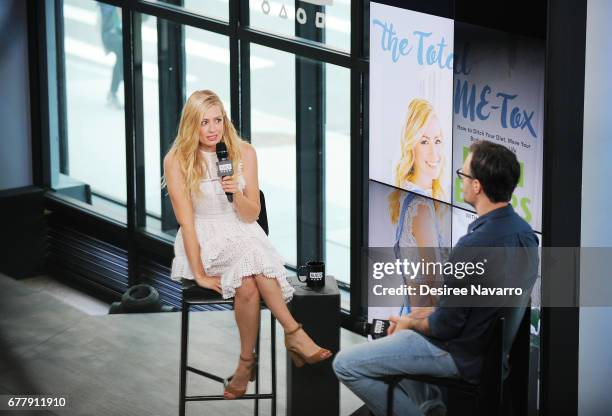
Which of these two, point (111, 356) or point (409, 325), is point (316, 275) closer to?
point (409, 325)

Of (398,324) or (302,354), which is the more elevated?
(398,324)

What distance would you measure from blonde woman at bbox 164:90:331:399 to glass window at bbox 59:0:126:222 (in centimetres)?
359

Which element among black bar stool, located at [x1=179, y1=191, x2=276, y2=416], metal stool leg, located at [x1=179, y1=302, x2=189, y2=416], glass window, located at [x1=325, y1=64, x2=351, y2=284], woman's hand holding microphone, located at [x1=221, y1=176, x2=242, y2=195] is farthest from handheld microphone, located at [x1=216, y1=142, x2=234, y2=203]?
glass window, located at [x1=325, y1=64, x2=351, y2=284]

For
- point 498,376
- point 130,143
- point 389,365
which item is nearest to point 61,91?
point 130,143

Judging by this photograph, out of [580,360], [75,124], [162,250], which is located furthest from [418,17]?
[75,124]

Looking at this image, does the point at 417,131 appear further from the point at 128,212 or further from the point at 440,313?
the point at 128,212

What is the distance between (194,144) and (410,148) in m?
1.35

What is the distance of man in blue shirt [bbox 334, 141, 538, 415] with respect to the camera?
483 cm

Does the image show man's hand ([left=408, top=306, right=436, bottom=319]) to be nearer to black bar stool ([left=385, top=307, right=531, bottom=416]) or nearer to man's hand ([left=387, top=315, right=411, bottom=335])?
man's hand ([left=387, top=315, right=411, bottom=335])

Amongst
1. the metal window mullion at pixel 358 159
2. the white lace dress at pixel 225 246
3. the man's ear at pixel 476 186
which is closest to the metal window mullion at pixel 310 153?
the metal window mullion at pixel 358 159

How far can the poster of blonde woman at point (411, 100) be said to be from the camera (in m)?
5.68

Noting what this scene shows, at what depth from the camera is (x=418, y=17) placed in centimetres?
584

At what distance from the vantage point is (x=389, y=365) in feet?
16.2

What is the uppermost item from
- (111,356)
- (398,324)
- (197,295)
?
(197,295)
